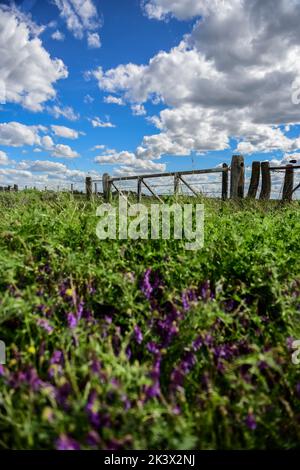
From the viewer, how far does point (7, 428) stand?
1713mm

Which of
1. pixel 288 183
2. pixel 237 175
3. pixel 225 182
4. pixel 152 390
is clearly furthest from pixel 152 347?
pixel 288 183

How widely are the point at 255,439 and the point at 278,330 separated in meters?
0.76

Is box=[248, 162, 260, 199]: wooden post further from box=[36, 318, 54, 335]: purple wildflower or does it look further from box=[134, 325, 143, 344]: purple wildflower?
box=[36, 318, 54, 335]: purple wildflower

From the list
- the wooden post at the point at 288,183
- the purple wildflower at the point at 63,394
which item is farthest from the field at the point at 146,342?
the wooden post at the point at 288,183

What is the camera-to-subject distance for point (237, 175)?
979cm

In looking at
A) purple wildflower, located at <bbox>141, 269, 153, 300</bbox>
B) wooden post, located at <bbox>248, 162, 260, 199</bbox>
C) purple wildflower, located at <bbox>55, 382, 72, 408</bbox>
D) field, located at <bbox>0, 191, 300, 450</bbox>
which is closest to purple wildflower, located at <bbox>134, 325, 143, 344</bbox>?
field, located at <bbox>0, 191, 300, 450</bbox>

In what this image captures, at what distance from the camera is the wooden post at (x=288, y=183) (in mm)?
10125

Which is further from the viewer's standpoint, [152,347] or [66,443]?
[152,347]

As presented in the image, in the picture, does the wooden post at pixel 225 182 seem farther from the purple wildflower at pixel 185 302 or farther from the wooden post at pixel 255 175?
the purple wildflower at pixel 185 302

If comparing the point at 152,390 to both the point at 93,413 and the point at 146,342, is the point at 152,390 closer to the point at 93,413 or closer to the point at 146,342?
the point at 93,413

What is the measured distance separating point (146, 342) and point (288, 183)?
925 cm

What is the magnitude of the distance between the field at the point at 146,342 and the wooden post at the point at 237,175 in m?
6.39
